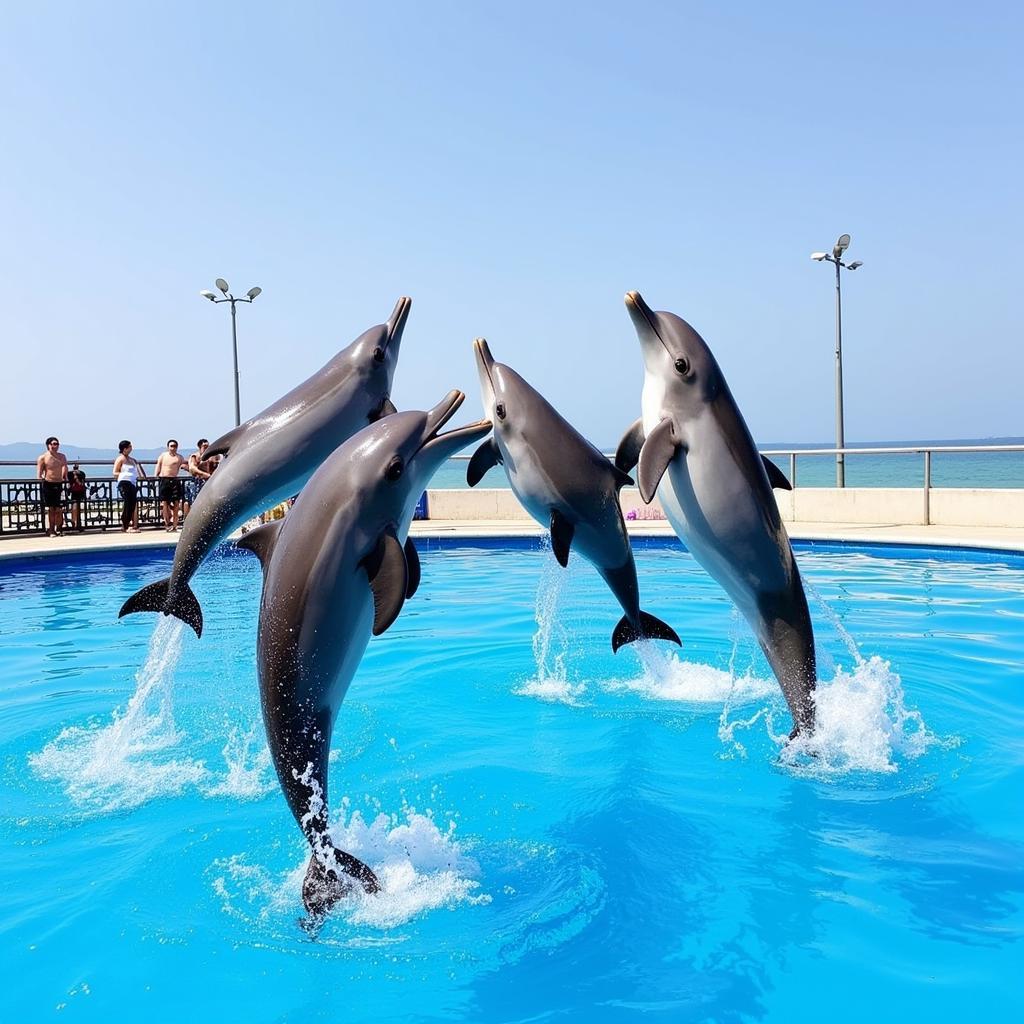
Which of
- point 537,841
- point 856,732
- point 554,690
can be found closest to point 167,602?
point 537,841

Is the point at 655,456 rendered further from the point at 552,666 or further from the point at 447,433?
the point at 552,666

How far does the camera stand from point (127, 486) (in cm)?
1802

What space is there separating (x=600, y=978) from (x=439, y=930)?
72 centimetres

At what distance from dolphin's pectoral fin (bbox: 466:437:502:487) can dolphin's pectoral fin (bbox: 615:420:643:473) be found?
0.74m

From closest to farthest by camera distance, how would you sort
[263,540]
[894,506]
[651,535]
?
[263,540]
[651,535]
[894,506]

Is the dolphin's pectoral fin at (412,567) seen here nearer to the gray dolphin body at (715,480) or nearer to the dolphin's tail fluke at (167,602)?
the gray dolphin body at (715,480)

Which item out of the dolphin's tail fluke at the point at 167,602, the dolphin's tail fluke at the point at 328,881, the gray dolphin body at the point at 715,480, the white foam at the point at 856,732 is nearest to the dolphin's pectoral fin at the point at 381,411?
the gray dolphin body at the point at 715,480

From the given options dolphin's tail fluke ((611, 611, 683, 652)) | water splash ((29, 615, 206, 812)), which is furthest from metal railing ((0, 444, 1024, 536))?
water splash ((29, 615, 206, 812))

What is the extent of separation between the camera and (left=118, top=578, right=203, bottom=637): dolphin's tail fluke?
5.08 meters

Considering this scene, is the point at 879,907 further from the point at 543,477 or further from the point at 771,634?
the point at 543,477

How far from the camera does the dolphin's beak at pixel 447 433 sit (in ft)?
12.6

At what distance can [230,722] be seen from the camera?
7.06 metres

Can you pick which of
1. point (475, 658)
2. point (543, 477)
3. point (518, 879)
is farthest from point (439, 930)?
point (475, 658)

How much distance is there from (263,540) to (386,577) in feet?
2.53
